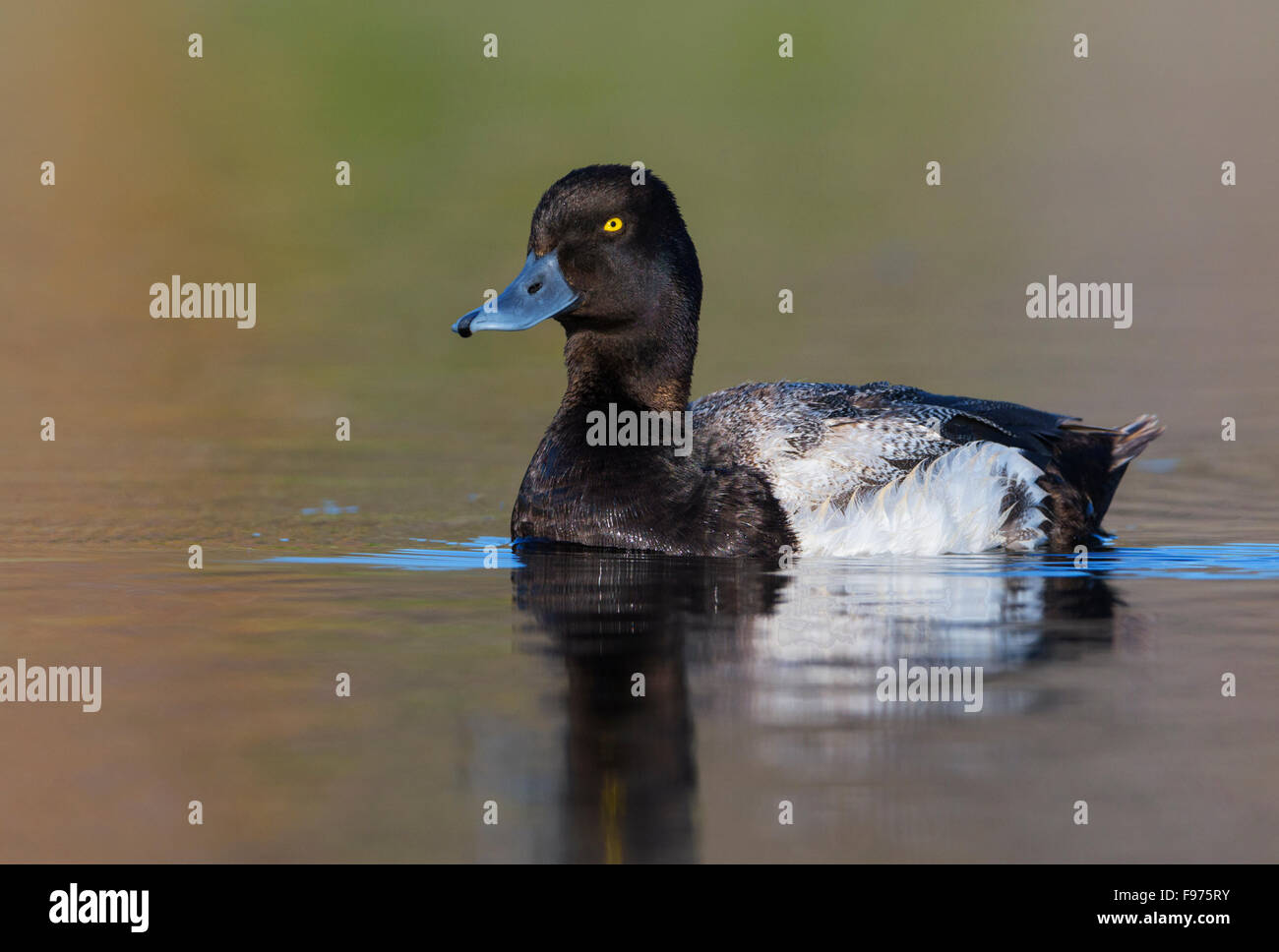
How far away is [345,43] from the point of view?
97.5ft

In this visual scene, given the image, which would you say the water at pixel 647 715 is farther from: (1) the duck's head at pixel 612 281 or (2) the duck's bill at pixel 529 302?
(1) the duck's head at pixel 612 281

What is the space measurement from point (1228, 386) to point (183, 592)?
31.8 feet

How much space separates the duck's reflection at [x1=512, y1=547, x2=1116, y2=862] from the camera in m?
6.16

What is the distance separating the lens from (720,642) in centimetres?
802

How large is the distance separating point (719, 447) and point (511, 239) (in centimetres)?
1252

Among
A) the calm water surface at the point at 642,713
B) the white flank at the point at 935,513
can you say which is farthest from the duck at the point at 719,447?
the calm water surface at the point at 642,713

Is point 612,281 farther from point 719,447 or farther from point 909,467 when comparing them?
point 909,467

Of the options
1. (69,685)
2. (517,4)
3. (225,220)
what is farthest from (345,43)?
(69,685)

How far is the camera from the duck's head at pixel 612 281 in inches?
423

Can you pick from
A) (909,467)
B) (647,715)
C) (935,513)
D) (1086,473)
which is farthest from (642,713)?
(1086,473)

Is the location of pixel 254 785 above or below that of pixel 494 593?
below

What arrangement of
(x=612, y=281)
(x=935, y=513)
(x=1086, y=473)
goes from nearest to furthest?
(x=935, y=513) < (x=612, y=281) < (x=1086, y=473)

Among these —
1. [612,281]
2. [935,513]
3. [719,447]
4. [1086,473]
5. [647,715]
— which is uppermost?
[612,281]

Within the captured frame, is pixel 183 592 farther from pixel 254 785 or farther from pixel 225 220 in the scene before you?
pixel 225 220
